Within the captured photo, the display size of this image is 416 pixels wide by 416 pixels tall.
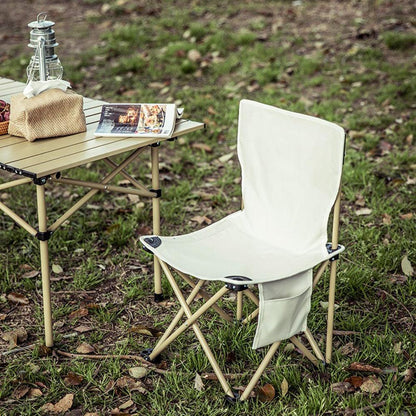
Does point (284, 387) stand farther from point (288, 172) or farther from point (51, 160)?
point (51, 160)

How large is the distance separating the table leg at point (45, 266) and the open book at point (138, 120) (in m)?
0.40

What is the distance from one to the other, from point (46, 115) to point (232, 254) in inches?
36.2

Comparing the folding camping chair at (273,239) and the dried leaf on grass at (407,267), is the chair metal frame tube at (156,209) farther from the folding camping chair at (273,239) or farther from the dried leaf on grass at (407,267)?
the dried leaf on grass at (407,267)

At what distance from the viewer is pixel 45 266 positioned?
2826 mm

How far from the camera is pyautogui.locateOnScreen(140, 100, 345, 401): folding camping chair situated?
2537mm

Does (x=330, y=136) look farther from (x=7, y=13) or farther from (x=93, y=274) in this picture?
(x=7, y=13)

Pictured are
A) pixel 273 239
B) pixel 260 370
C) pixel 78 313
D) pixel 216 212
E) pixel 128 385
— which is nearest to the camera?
pixel 260 370

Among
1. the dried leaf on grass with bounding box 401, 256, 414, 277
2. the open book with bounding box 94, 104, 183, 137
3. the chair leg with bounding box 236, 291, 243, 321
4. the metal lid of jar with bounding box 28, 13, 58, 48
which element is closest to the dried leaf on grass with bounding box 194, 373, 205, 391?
the chair leg with bounding box 236, 291, 243, 321

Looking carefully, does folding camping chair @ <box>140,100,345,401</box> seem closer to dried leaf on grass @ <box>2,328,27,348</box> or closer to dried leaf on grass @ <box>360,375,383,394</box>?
dried leaf on grass @ <box>360,375,383,394</box>

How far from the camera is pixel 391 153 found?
4680 millimetres

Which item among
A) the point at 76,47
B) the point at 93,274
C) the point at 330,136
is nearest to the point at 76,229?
the point at 93,274

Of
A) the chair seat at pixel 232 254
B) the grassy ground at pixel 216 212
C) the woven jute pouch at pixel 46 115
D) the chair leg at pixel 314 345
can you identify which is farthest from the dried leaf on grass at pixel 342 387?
the woven jute pouch at pixel 46 115

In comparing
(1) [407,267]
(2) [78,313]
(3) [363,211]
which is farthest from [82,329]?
(3) [363,211]

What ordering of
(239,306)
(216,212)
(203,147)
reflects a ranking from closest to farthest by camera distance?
(239,306) → (216,212) → (203,147)
